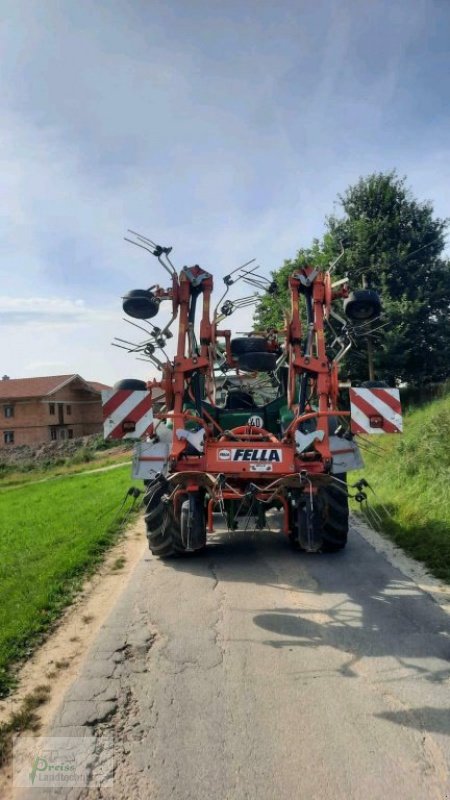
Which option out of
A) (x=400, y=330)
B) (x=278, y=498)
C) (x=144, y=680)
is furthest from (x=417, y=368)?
(x=144, y=680)

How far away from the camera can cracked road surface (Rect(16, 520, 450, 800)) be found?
2.55 m

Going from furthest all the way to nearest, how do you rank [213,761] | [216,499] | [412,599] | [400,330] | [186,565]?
1. [400,330]
2. [186,565]
3. [216,499]
4. [412,599]
5. [213,761]

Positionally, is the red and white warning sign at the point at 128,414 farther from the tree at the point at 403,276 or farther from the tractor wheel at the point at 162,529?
the tree at the point at 403,276

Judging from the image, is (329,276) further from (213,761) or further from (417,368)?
(417,368)

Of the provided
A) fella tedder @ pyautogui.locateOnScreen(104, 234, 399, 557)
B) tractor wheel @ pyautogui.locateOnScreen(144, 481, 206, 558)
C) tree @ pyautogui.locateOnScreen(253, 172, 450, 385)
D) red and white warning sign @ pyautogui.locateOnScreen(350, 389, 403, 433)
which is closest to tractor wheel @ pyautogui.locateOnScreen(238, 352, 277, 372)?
fella tedder @ pyautogui.locateOnScreen(104, 234, 399, 557)

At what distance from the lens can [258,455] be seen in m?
5.76

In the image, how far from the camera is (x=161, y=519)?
6.37 metres

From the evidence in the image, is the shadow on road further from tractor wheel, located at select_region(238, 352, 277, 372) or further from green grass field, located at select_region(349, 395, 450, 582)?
tractor wheel, located at select_region(238, 352, 277, 372)

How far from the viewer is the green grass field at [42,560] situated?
14.3 feet

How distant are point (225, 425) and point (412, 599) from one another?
3252 millimetres

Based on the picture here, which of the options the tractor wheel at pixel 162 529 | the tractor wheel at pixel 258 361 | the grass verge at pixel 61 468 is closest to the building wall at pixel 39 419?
the grass verge at pixel 61 468

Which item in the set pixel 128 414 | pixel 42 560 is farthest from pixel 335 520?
pixel 42 560

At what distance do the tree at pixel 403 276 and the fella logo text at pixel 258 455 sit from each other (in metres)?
14.0

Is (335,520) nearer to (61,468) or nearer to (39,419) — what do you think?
(61,468)
